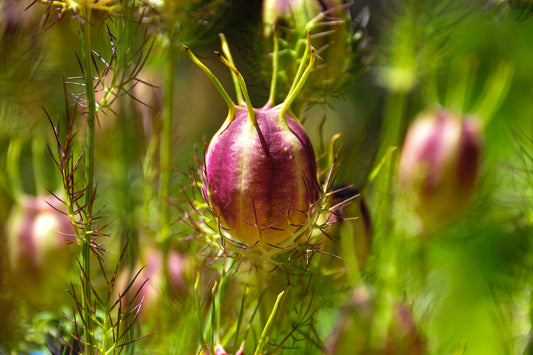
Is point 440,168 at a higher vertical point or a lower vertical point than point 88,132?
lower

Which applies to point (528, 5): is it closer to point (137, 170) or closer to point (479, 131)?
point (479, 131)

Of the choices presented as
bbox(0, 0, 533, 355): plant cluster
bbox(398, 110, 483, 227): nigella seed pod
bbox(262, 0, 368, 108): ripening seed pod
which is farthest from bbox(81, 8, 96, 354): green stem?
bbox(398, 110, 483, 227): nigella seed pod

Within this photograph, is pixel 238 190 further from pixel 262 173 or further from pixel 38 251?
pixel 38 251

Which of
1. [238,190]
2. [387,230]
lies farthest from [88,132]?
[387,230]

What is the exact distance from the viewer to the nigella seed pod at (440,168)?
0.37 metres

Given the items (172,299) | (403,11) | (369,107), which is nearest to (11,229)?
(172,299)

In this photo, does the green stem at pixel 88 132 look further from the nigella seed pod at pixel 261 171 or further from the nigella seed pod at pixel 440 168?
the nigella seed pod at pixel 440 168

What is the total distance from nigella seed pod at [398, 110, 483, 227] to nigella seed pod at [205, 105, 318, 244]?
17 cm

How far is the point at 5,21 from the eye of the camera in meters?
0.32

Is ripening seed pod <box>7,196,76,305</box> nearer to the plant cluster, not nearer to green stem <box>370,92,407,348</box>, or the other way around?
the plant cluster

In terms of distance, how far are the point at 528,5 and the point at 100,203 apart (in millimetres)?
335

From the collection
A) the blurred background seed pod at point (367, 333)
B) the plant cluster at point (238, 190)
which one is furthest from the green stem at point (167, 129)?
the blurred background seed pod at point (367, 333)

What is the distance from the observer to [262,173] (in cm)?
21

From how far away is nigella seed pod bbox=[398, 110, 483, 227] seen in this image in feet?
1.23
